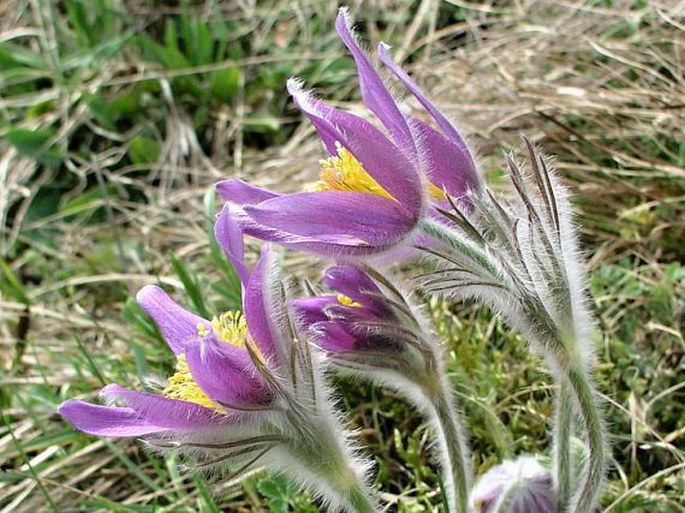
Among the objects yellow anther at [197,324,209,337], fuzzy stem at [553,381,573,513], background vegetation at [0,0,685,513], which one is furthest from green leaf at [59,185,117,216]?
fuzzy stem at [553,381,573,513]

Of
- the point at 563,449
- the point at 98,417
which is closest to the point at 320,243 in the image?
the point at 98,417

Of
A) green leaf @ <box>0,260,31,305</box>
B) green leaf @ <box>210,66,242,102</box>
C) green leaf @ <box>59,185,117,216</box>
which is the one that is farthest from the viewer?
green leaf @ <box>210,66,242,102</box>

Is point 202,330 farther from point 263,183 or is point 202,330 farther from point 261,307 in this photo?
point 263,183

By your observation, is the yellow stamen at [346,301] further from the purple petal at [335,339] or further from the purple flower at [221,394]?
the purple flower at [221,394]

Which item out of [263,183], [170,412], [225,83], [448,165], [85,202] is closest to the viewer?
[170,412]

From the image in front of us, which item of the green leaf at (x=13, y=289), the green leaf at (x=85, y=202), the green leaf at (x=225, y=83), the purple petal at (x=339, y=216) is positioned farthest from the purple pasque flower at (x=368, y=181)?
the green leaf at (x=225, y=83)

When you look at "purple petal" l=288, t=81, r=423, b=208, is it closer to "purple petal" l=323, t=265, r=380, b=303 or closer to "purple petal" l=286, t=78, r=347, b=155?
"purple petal" l=286, t=78, r=347, b=155
